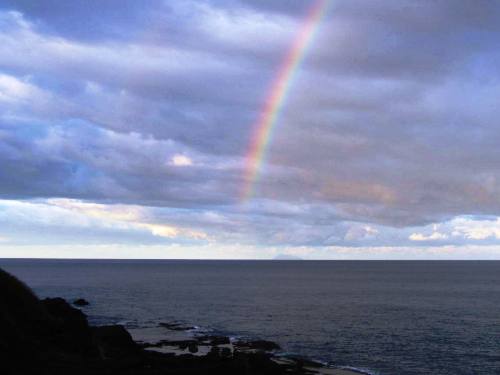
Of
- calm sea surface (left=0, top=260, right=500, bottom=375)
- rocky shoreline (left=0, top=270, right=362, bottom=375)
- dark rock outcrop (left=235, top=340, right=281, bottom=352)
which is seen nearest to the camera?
rocky shoreline (left=0, top=270, right=362, bottom=375)

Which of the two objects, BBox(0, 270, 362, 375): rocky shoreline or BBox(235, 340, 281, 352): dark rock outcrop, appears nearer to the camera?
BBox(0, 270, 362, 375): rocky shoreline

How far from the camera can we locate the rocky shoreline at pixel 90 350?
3947 centimetres

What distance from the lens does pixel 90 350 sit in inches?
1987

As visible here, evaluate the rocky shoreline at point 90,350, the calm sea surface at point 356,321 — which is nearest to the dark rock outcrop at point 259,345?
the rocky shoreline at point 90,350

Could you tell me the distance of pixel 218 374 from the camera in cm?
4059

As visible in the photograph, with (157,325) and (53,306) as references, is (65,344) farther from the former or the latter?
(157,325)

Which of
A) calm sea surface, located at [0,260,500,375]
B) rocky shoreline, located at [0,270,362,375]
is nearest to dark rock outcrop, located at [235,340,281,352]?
rocky shoreline, located at [0,270,362,375]

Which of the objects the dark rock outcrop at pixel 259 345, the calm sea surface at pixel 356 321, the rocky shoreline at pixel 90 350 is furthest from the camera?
the dark rock outcrop at pixel 259 345

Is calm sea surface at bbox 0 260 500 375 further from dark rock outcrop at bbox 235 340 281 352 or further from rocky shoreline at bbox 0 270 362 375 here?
rocky shoreline at bbox 0 270 362 375

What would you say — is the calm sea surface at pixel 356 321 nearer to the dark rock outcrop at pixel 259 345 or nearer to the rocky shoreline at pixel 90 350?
the dark rock outcrop at pixel 259 345

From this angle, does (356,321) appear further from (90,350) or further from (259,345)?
(90,350)

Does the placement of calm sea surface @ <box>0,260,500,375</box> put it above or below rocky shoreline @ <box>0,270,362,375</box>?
below

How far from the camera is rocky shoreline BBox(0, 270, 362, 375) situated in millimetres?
39469

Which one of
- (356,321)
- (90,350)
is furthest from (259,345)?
(356,321)
